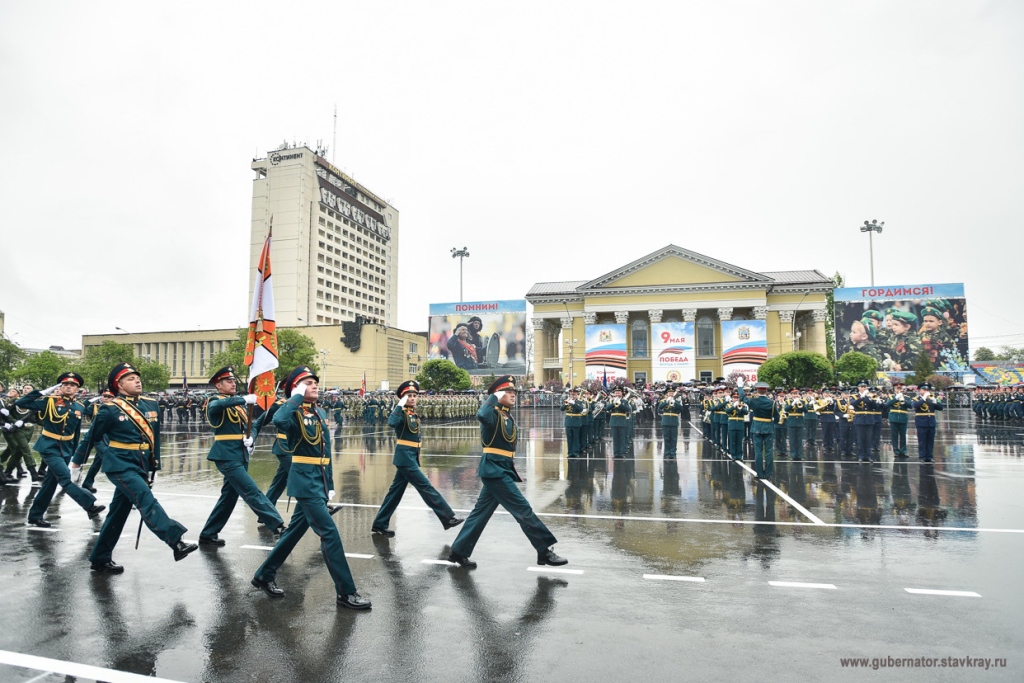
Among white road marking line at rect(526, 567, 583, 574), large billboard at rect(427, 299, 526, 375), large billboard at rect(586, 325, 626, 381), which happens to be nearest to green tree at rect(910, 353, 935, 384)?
large billboard at rect(586, 325, 626, 381)

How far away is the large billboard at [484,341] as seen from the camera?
69.3m

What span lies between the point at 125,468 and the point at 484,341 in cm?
6327

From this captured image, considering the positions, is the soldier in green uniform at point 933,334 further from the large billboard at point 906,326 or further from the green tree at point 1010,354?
the green tree at point 1010,354

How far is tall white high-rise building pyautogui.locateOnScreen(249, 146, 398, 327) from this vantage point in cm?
9762

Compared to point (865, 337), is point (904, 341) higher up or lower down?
lower down

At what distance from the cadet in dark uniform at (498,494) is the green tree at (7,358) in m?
60.2

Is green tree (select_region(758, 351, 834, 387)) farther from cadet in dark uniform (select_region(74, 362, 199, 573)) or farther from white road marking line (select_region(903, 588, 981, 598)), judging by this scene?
cadet in dark uniform (select_region(74, 362, 199, 573))

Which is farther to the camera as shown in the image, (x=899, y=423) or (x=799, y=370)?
(x=799, y=370)

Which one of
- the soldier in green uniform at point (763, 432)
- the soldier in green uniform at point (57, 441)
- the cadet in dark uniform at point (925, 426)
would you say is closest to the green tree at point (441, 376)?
the cadet in dark uniform at point (925, 426)

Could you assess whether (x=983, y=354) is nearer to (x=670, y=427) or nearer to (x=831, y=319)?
(x=831, y=319)

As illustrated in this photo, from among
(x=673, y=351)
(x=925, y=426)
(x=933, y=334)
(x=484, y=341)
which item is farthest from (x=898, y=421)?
(x=933, y=334)

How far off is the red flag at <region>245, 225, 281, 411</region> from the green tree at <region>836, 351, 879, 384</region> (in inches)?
2145

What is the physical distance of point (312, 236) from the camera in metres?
101

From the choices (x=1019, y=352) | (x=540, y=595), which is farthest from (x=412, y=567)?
(x=1019, y=352)
